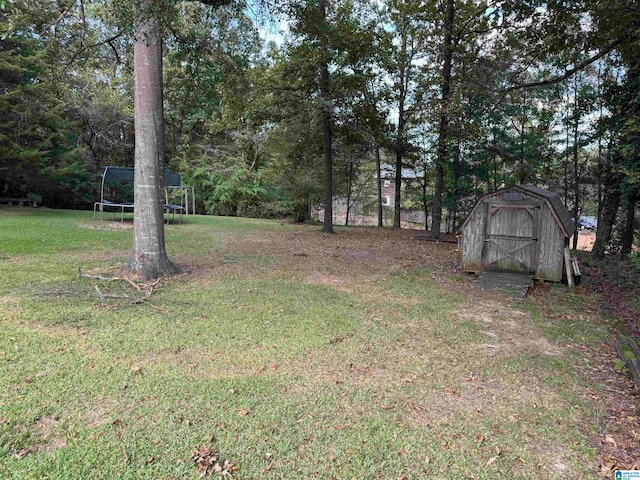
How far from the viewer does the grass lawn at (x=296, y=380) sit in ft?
7.63

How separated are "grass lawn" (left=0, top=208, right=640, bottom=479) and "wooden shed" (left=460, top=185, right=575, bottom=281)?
0.95 metres

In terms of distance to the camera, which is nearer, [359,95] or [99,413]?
[99,413]

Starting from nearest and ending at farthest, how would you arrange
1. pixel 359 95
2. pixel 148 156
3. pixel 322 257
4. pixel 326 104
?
pixel 148 156 → pixel 322 257 → pixel 326 104 → pixel 359 95

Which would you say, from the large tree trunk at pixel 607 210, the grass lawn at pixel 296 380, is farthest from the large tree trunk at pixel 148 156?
the large tree trunk at pixel 607 210

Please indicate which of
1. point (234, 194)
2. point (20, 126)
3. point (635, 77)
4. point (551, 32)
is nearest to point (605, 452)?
point (551, 32)

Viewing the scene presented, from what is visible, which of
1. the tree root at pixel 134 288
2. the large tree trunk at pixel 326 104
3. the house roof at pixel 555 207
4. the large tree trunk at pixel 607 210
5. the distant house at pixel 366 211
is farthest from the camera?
the distant house at pixel 366 211

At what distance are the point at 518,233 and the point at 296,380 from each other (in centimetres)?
597

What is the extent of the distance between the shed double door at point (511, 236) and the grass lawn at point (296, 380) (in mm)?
1061

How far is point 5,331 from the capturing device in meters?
3.91

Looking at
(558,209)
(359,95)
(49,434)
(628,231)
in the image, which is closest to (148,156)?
(49,434)

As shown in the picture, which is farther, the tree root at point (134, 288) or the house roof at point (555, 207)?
the house roof at point (555, 207)

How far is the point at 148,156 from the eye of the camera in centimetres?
613

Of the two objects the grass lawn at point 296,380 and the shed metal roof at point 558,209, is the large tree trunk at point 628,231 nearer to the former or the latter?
the shed metal roof at point 558,209

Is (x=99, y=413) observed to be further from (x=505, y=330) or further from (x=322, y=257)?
(x=322, y=257)
